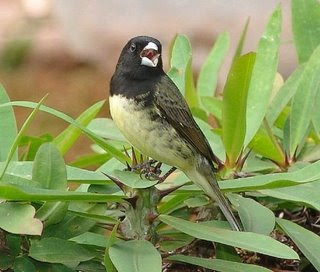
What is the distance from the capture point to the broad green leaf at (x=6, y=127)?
2.64 meters

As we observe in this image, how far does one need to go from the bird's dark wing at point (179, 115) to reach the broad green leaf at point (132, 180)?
0.40 m

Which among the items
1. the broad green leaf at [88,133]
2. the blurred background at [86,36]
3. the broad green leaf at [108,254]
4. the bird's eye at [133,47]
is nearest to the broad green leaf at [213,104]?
the bird's eye at [133,47]

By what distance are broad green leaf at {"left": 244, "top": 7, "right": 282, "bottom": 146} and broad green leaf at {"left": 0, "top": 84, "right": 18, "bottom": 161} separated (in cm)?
63

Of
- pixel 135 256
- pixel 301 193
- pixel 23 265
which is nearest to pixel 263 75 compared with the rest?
pixel 301 193

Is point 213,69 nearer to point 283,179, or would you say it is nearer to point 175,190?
point 175,190

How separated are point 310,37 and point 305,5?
0.33ft

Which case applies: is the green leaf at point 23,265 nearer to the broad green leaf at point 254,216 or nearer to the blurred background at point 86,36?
the broad green leaf at point 254,216

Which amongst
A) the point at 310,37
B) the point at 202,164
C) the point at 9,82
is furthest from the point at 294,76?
the point at 9,82

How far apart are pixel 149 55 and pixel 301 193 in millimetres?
680

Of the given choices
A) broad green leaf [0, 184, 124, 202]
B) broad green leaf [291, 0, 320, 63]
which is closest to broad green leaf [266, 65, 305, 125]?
broad green leaf [291, 0, 320, 63]

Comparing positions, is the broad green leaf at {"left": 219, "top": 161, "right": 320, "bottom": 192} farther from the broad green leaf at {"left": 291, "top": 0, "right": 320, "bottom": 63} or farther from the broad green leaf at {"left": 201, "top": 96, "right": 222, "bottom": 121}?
the broad green leaf at {"left": 291, "top": 0, "right": 320, "bottom": 63}

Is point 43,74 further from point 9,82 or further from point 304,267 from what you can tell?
point 304,267

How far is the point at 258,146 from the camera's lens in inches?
107

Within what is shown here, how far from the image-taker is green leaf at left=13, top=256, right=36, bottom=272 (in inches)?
90.0
